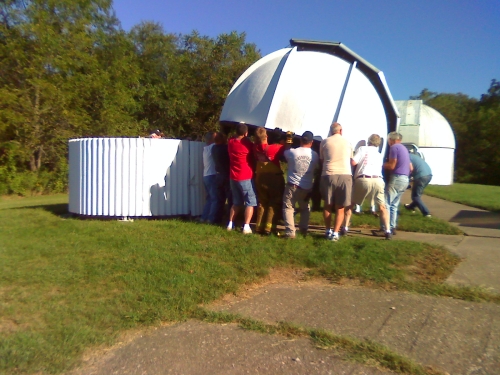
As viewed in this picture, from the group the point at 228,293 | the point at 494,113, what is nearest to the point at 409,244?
the point at 228,293

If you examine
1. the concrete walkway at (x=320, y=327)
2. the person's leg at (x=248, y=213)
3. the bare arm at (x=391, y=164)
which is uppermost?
the bare arm at (x=391, y=164)

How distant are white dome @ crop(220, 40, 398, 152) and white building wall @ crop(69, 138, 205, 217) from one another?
1527 millimetres

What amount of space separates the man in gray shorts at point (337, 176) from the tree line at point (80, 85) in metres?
14.9

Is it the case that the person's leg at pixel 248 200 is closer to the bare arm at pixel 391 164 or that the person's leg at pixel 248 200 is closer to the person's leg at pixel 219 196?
the person's leg at pixel 219 196

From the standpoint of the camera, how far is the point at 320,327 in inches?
180

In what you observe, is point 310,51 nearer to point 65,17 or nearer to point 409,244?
point 409,244

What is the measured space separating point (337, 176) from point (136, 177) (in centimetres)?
359

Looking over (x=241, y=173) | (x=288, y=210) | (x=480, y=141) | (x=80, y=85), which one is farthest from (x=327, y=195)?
(x=480, y=141)

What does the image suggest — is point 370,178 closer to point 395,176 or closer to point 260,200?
point 395,176

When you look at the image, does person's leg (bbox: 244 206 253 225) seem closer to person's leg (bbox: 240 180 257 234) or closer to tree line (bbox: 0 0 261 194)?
person's leg (bbox: 240 180 257 234)

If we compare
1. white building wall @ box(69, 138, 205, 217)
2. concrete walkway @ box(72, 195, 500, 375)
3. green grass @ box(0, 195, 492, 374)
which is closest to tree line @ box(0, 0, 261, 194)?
white building wall @ box(69, 138, 205, 217)

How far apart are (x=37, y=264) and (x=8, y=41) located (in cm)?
1598

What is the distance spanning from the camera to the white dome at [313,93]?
9.04m

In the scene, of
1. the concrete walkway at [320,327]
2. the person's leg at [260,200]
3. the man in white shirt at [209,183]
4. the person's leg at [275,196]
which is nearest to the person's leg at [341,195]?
the person's leg at [275,196]
